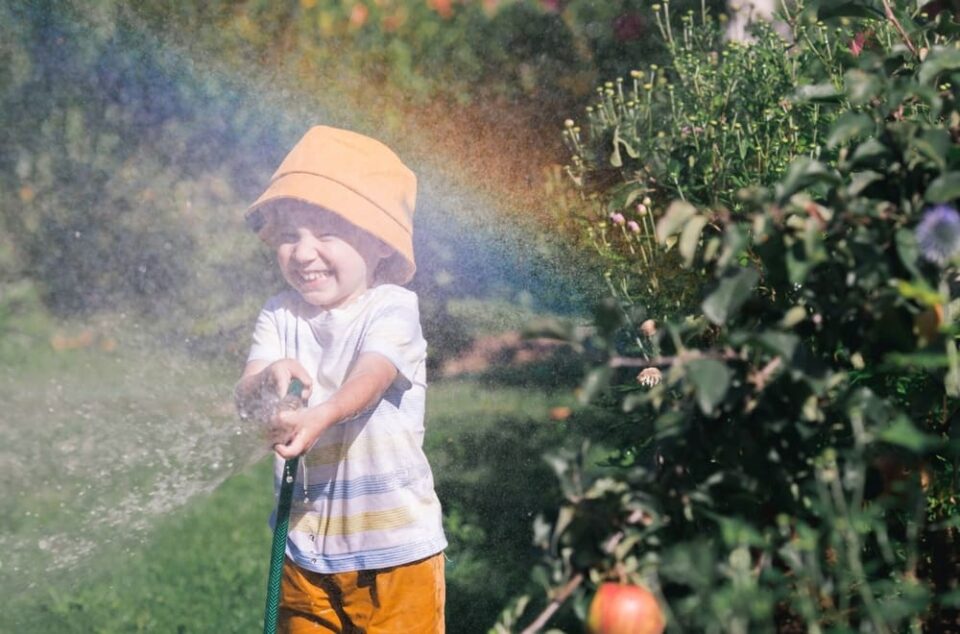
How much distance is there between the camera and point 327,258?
→ 9.37ft

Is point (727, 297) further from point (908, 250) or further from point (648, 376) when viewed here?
point (648, 376)

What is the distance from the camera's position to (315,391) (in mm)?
2783

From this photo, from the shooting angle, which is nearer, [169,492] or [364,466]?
[364,466]

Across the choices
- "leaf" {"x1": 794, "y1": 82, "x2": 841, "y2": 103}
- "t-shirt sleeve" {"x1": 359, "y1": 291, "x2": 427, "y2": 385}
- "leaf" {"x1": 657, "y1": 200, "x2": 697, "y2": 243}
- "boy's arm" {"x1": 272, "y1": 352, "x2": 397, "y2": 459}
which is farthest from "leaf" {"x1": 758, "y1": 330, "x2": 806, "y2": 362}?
"t-shirt sleeve" {"x1": 359, "y1": 291, "x2": 427, "y2": 385}

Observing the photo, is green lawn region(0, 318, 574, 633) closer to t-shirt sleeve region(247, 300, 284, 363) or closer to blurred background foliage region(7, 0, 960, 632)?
blurred background foliage region(7, 0, 960, 632)

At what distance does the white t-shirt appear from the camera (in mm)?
2721

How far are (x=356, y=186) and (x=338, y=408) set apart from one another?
62 centimetres

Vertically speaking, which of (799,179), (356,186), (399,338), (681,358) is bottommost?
(681,358)

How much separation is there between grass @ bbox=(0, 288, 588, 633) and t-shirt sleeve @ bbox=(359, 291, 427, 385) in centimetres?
79

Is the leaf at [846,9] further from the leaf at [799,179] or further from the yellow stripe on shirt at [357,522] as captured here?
the yellow stripe on shirt at [357,522]

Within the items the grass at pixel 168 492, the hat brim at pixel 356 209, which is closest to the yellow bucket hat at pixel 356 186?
the hat brim at pixel 356 209

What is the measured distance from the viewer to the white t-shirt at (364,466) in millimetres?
2721

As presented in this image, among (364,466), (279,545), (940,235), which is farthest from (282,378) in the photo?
(940,235)

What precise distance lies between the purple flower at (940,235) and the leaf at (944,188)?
0.02 m
